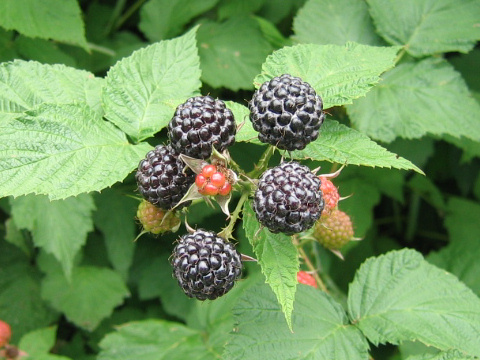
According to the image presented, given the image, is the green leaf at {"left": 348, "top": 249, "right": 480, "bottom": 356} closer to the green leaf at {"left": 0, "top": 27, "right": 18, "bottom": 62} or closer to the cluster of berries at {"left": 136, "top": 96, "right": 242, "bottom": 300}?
the cluster of berries at {"left": 136, "top": 96, "right": 242, "bottom": 300}

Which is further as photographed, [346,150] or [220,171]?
[346,150]

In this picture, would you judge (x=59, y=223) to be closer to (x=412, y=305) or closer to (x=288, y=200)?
(x=288, y=200)

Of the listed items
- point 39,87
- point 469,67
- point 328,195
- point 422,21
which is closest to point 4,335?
point 39,87

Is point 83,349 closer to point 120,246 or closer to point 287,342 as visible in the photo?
point 120,246

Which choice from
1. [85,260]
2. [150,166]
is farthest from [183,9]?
[150,166]

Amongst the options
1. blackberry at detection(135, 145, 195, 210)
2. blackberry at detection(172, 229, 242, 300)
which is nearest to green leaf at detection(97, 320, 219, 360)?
blackberry at detection(172, 229, 242, 300)

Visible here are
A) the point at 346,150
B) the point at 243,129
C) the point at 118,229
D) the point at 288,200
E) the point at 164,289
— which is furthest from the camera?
the point at 164,289
